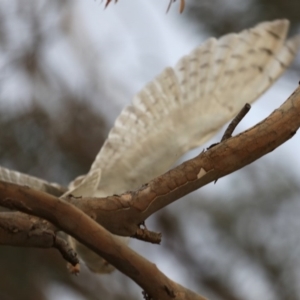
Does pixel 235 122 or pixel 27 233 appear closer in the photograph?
pixel 27 233

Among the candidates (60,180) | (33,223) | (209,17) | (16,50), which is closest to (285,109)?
(33,223)

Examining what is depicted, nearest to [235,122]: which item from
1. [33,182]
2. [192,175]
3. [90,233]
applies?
[192,175]

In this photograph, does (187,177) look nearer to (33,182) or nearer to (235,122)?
(235,122)

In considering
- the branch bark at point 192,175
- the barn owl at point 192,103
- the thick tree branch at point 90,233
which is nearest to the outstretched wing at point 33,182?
the barn owl at point 192,103

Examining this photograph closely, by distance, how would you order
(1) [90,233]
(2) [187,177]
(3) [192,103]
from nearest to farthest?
(1) [90,233] < (2) [187,177] < (3) [192,103]

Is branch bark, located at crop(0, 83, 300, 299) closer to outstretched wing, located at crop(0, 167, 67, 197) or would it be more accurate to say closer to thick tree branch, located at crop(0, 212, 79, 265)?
thick tree branch, located at crop(0, 212, 79, 265)

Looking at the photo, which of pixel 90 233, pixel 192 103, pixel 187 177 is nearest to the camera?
pixel 90 233

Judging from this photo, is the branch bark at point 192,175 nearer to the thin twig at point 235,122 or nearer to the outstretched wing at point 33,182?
the thin twig at point 235,122

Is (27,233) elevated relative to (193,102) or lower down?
lower down

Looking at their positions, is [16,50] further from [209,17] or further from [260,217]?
[260,217]
